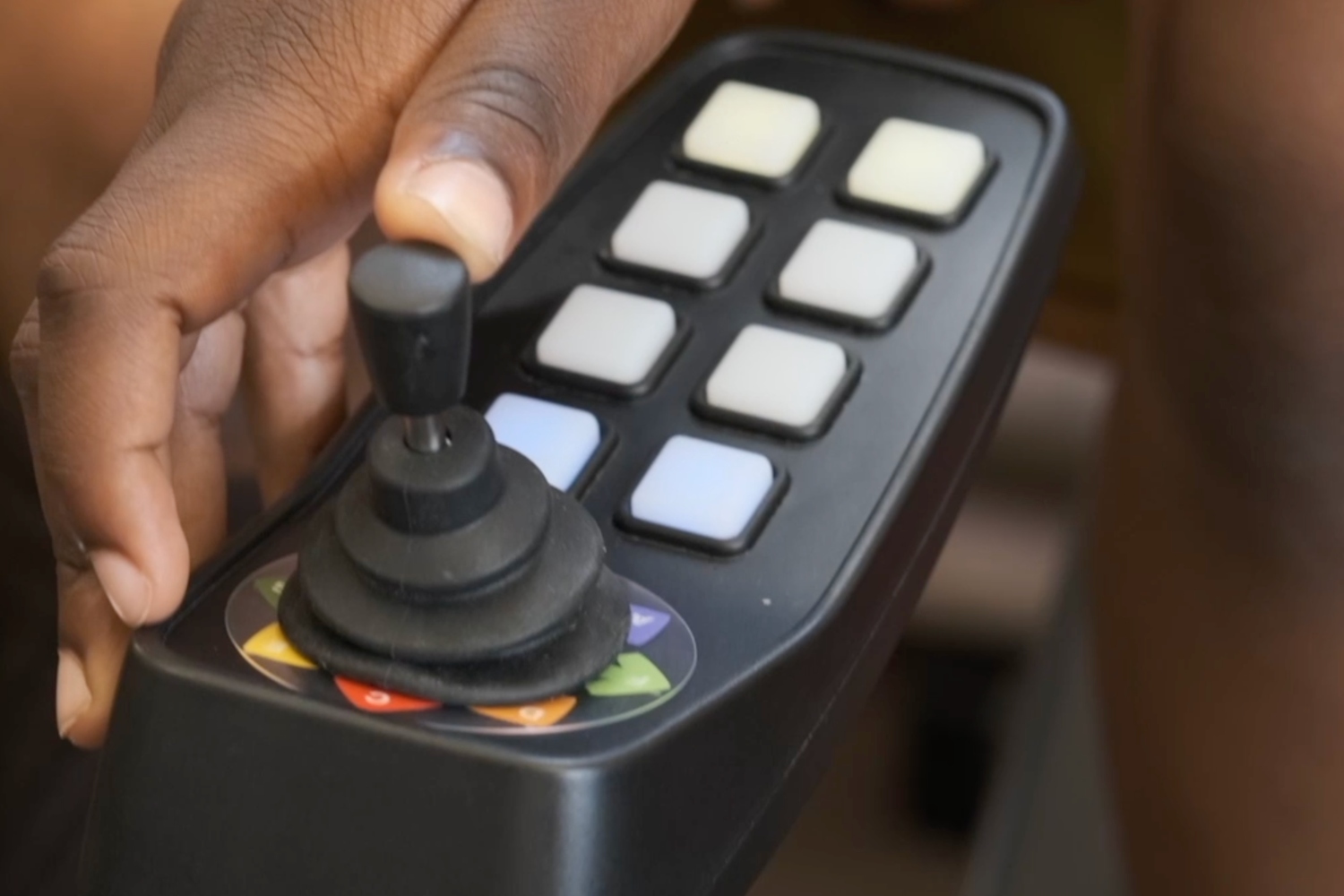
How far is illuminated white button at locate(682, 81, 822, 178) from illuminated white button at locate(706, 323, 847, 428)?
68 mm

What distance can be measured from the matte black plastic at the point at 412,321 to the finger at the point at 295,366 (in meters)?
0.19

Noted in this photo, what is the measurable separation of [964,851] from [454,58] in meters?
0.59

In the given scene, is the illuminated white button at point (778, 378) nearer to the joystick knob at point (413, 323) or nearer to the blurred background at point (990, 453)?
the joystick knob at point (413, 323)

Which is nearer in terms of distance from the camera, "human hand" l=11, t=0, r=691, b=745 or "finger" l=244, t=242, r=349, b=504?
"human hand" l=11, t=0, r=691, b=745

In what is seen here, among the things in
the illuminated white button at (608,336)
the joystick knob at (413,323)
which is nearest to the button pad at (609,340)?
the illuminated white button at (608,336)

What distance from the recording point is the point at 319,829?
0.34m

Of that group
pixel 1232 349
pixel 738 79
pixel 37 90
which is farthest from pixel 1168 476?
pixel 37 90

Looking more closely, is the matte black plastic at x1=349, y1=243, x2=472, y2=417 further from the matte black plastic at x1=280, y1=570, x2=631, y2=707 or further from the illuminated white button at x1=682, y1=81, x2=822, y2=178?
the illuminated white button at x1=682, y1=81, x2=822, y2=178

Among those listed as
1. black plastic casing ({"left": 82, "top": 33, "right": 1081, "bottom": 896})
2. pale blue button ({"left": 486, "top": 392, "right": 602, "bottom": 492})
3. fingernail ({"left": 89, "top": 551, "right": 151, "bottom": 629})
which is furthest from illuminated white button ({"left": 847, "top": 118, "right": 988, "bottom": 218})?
fingernail ({"left": 89, "top": 551, "right": 151, "bottom": 629})

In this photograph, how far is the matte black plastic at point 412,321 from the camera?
326 mm

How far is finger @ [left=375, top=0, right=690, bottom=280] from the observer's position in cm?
36

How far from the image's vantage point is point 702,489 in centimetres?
42

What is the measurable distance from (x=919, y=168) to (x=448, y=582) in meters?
0.20

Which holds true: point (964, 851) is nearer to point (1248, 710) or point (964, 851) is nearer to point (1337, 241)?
→ point (1248, 710)
